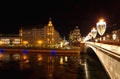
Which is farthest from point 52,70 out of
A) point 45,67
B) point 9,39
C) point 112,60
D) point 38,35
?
point 9,39

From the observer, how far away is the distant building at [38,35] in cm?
16538

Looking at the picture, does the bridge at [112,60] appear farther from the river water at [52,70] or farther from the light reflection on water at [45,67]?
the light reflection on water at [45,67]

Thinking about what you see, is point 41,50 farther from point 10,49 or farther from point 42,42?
point 42,42

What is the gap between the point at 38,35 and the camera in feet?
555

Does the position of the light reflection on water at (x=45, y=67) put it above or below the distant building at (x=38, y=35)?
below

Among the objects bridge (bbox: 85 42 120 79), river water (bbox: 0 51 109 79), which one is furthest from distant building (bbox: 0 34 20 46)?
bridge (bbox: 85 42 120 79)

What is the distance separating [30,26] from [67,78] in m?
143

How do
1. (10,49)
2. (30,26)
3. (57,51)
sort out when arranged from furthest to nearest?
(30,26), (10,49), (57,51)

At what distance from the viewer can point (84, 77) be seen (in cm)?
3847

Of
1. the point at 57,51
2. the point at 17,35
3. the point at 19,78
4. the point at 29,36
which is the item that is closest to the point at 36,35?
the point at 29,36

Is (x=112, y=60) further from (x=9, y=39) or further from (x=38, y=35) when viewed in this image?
(x=9, y=39)

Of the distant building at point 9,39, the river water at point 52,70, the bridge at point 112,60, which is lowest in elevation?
the river water at point 52,70

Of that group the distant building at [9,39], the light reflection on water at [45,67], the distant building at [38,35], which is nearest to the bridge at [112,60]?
the light reflection on water at [45,67]

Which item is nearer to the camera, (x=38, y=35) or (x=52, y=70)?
(x=52, y=70)
